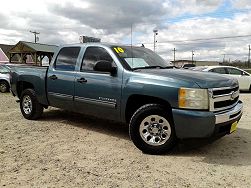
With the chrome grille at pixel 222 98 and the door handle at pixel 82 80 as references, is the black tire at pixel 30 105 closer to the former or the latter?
the door handle at pixel 82 80

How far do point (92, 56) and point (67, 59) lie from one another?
739mm

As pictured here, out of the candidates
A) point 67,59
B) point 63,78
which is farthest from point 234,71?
point 63,78

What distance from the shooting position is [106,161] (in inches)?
182

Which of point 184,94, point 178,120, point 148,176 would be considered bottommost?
point 148,176

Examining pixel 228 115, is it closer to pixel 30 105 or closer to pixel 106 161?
pixel 106 161

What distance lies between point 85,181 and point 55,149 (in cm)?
147

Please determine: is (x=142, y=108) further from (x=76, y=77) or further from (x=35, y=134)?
(x=35, y=134)

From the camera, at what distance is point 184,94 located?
4.59 meters

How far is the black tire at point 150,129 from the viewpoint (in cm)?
484

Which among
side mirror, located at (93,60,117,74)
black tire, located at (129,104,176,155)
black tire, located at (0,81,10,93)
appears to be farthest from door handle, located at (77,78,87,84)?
black tire, located at (0,81,10,93)

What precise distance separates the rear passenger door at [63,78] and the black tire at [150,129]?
1.81 metres

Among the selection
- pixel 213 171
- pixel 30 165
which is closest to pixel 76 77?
pixel 30 165

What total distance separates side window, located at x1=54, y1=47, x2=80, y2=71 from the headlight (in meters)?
2.65

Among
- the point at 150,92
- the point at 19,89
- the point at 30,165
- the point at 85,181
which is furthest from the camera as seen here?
the point at 19,89
